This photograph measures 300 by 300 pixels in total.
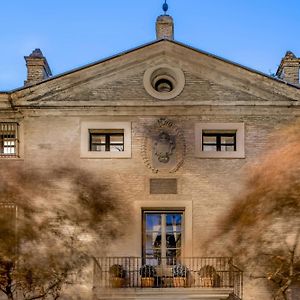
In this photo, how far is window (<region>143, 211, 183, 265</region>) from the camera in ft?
62.8

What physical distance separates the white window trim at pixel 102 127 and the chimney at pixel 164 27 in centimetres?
334

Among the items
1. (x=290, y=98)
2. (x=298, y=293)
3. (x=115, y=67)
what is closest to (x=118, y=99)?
(x=115, y=67)

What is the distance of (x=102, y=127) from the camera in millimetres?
19703

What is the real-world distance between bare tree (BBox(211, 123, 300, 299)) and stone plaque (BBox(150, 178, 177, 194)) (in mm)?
1704

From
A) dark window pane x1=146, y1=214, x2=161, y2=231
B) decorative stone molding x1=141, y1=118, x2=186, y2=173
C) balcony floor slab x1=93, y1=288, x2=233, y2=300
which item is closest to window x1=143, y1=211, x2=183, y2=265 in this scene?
dark window pane x1=146, y1=214, x2=161, y2=231

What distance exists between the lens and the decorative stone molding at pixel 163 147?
63.8ft

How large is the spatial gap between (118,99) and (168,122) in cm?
161

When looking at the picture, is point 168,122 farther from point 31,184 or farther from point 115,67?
point 31,184

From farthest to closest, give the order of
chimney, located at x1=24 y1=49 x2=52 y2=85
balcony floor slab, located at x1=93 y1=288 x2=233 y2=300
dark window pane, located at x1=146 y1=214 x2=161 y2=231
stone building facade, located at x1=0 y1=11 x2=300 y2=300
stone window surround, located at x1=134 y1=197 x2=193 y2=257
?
chimney, located at x1=24 y1=49 x2=52 y2=85
dark window pane, located at x1=146 y1=214 x2=161 y2=231
stone building facade, located at x1=0 y1=11 x2=300 y2=300
stone window surround, located at x1=134 y1=197 x2=193 y2=257
balcony floor slab, located at x1=93 y1=288 x2=233 y2=300

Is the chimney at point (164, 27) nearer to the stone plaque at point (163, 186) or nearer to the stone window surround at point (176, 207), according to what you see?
the stone plaque at point (163, 186)

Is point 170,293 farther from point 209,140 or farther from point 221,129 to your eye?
point 221,129

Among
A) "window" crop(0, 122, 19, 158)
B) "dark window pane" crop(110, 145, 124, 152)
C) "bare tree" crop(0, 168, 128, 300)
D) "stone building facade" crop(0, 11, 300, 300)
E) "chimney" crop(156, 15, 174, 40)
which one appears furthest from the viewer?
"chimney" crop(156, 15, 174, 40)

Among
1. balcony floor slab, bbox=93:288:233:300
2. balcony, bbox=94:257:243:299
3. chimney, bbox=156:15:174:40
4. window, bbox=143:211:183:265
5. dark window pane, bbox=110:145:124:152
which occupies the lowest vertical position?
balcony floor slab, bbox=93:288:233:300

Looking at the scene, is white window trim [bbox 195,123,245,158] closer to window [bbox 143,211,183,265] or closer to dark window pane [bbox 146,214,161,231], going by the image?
window [bbox 143,211,183,265]
